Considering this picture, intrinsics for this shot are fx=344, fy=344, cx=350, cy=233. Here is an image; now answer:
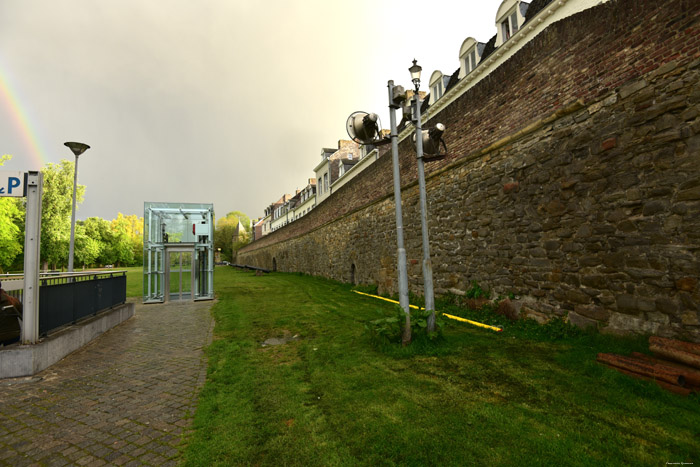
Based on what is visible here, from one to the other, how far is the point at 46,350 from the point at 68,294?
155 centimetres

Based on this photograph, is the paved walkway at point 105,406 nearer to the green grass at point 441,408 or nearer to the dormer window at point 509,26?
the green grass at point 441,408

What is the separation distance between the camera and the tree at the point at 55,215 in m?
33.1

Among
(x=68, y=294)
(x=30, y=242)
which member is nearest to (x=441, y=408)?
(x=30, y=242)

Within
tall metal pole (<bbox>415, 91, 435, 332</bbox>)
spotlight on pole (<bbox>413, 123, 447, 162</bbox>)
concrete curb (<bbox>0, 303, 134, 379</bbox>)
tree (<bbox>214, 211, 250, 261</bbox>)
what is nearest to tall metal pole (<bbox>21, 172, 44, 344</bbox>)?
concrete curb (<bbox>0, 303, 134, 379</bbox>)

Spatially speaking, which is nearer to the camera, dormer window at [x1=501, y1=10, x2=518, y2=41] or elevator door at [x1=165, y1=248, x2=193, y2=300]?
elevator door at [x1=165, y1=248, x2=193, y2=300]

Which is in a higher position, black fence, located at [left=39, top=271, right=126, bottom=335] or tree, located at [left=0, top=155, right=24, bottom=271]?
tree, located at [left=0, top=155, right=24, bottom=271]

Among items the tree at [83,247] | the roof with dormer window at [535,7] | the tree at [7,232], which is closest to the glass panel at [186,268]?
the roof with dormer window at [535,7]

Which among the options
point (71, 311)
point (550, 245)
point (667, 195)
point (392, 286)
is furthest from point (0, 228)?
point (667, 195)

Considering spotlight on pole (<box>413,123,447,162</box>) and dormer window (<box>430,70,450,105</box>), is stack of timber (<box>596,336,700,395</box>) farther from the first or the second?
dormer window (<box>430,70,450,105</box>)

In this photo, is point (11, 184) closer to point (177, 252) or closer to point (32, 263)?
point (32, 263)

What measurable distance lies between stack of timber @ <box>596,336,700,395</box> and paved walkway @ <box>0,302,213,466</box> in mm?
4784

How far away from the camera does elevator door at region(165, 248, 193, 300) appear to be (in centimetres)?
1380

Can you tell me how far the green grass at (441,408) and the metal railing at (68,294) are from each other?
282cm

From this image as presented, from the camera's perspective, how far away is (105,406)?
390cm
